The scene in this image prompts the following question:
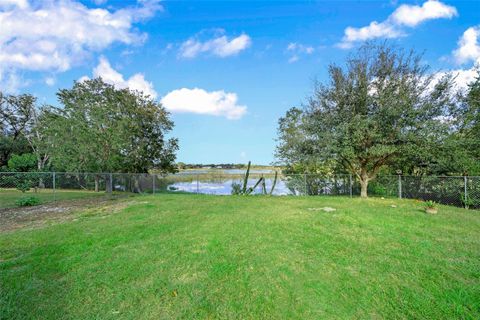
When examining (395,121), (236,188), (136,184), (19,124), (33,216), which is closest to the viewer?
(33,216)

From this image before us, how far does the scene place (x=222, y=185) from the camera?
1861 centimetres

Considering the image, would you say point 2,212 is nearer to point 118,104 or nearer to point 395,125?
point 118,104

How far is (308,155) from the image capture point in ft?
47.6

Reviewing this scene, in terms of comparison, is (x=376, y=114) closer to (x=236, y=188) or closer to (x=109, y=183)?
(x=236, y=188)

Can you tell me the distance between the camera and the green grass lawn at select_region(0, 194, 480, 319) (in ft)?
9.12

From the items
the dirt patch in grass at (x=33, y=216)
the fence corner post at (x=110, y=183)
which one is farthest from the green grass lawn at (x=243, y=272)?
the fence corner post at (x=110, y=183)

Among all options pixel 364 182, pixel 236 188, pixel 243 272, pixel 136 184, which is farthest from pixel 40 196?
pixel 364 182

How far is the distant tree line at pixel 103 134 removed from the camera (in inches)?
715

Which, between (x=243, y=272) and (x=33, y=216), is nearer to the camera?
(x=243, y=272)

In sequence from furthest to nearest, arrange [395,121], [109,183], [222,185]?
[222,185] → [109,183] → [395,121]

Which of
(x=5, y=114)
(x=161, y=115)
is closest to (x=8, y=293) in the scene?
(x=161, y=115)

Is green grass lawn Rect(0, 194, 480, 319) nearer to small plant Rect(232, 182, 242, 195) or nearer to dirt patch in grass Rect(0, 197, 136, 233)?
dirt patch in grass Rect(0, 197, 136, 233)

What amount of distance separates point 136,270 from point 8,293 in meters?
1.34

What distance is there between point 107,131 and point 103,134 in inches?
12.4
